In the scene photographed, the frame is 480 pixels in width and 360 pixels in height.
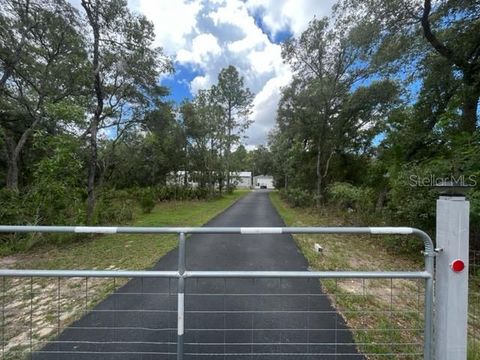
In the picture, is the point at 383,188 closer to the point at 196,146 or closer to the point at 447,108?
the point at 447,108

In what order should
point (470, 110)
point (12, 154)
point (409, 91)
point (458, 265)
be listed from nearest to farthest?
point (458, 265)
point (470, 110)
point (409, 91)
point (12, 154)

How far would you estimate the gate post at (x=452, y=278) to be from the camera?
181 cm

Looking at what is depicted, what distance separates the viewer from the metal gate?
190cm

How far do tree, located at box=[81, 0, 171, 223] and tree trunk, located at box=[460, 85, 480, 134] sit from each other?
10.1 meters

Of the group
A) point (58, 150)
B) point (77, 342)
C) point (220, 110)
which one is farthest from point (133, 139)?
point (77, 342)

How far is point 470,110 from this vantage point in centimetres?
660

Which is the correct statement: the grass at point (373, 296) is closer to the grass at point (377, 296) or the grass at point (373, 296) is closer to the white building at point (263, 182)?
the grass at point (377, 296)

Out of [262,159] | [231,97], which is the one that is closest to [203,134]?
[231,97]

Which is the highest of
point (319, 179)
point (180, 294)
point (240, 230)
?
point (319, 179)

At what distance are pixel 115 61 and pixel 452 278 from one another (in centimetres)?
1105

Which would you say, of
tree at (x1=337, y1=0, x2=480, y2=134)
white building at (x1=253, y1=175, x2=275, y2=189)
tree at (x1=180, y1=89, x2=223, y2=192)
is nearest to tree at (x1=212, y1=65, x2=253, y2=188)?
tree at (x1=180, y1=89, x2=223, y2=192)

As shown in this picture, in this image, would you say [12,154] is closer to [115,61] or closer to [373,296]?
[115,61]

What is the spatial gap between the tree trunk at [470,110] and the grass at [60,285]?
25.7 feet

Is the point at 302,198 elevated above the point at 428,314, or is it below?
below
